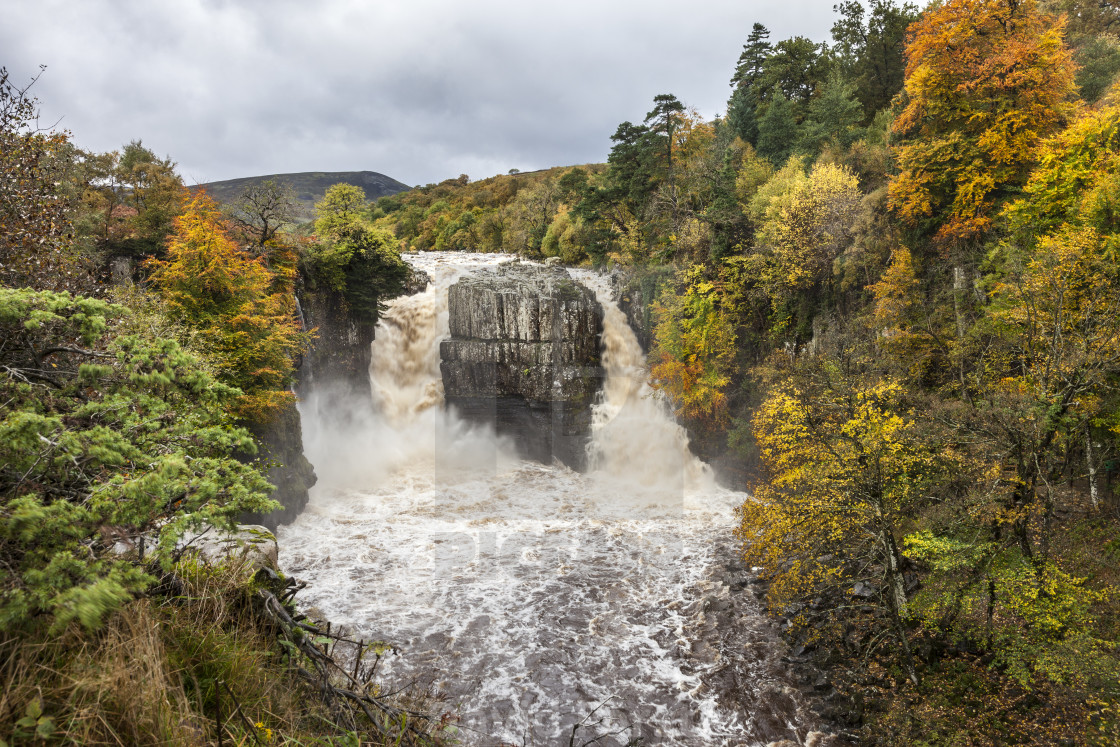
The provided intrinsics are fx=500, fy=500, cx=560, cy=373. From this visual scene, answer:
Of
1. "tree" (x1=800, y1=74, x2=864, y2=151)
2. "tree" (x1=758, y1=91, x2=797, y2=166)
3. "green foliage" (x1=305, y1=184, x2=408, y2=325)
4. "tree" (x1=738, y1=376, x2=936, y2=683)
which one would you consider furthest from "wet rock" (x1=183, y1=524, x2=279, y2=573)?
"tree" (x1=758, y1=91, x2=797, y2=166)

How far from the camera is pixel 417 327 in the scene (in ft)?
90.0

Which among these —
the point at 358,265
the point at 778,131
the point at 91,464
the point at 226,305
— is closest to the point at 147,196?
the point at 358,265

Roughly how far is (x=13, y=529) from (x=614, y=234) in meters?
31.2

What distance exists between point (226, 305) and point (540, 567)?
43.3 feet

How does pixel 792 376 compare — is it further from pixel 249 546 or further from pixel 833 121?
pixel 833 121

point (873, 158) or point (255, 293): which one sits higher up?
point (873, 158)

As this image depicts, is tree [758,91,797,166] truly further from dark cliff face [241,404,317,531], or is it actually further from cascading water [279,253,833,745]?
dark cliff face [241,404,317,531]

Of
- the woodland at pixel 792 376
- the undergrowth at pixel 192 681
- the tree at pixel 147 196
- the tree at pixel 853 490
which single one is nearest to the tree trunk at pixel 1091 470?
the woodland at pixel 792 376

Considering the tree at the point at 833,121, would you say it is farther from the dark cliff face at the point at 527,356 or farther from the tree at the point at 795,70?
the dark cliff face at the point at 527,356

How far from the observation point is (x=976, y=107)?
17.9 metres

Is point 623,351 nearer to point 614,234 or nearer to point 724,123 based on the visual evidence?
point 614,234

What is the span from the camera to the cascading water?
34.5 ft

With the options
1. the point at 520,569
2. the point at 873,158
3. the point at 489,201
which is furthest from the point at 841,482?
the point at 489,201

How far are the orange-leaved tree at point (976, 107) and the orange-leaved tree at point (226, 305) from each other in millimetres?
22879
